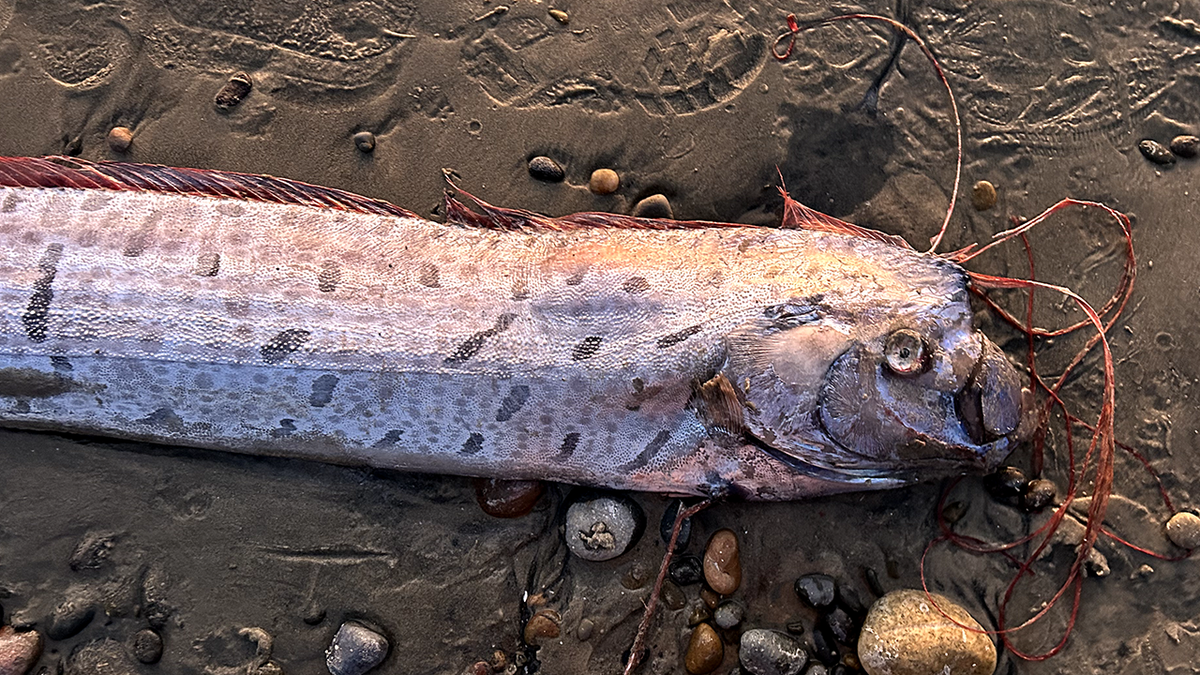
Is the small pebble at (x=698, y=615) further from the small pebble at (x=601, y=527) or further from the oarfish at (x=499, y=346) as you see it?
the oarfish at (x=499, y=346)

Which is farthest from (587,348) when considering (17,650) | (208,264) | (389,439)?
(17,650)

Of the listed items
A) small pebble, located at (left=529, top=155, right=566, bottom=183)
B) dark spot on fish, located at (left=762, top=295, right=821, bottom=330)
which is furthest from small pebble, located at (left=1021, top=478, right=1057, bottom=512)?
small pebble, located at (left=529, top=155, right=566, bottom=183)

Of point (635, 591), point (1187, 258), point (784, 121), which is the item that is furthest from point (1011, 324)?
point (635, 591)

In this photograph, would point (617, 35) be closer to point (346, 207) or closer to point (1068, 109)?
point (346, 207)

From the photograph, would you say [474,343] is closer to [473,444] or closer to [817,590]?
[473,444]

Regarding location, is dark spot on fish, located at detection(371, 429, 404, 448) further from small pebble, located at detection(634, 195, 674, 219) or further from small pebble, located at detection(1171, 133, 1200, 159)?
small pebble, located at detection(1171, 133, 1200, 159)
